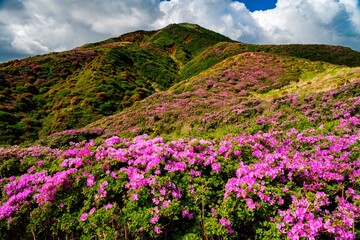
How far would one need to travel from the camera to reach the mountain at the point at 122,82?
3447cm

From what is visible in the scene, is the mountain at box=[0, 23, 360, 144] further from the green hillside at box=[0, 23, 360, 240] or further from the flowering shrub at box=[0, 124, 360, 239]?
the flowering shrub at box=[0, 124, 360, 239]

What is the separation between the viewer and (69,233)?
606 centimetres

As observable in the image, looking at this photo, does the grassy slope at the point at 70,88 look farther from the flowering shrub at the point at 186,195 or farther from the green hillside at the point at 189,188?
the flowering shrub at the point at 186,195

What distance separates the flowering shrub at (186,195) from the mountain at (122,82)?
15865mm

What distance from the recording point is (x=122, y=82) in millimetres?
54688

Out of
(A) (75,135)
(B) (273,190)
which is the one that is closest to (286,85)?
(A) (75,135)

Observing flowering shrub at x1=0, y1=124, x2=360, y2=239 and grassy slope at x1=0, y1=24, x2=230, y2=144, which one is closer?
flowering shrub at x1=0, y1=124, x2=360, y2=239

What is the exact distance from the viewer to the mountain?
34469mm

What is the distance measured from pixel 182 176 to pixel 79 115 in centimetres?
3808

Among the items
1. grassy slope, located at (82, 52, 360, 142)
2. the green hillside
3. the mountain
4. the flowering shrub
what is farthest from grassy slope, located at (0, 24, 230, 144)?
the flowering shrub

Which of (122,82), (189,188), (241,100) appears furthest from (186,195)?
(122,82)

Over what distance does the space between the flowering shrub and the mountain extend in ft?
52.1

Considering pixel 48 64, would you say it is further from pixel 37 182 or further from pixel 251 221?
pixel 251 221

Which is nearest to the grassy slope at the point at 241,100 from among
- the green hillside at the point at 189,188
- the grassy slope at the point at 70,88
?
the green hillside at the point at 189,188
